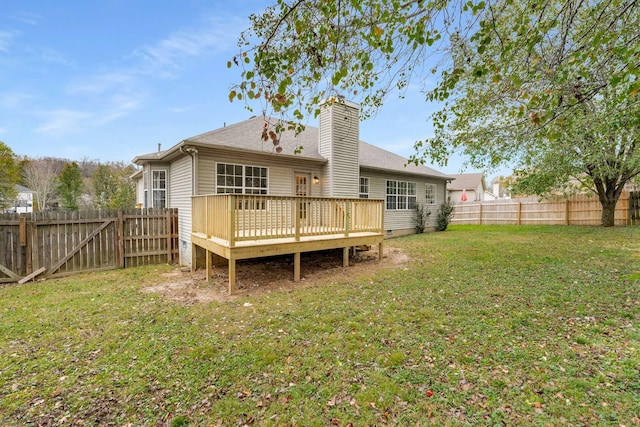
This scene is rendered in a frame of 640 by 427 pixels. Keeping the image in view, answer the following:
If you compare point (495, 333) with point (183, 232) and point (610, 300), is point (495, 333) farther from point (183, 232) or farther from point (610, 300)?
point (183, 232)

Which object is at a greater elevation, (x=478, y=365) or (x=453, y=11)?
(x=453, y=11)

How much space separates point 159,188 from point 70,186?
25.8m

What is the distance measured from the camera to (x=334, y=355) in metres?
3.07

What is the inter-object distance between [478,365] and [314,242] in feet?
13.8

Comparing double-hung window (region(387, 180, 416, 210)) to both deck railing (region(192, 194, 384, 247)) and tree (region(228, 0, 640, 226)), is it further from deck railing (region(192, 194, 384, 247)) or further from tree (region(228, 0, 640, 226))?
tree (region(228, 0, 640, 226))

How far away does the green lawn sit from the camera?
7.42 ft

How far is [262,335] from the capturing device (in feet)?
11.8

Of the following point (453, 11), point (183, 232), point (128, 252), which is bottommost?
point (128, 252)

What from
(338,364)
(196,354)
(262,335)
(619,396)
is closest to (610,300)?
(619,396)

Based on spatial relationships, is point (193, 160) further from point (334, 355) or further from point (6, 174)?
point (6, 174)

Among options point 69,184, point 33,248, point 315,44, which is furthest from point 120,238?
point 69,184

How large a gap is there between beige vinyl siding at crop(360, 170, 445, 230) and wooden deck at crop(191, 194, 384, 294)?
385 cm

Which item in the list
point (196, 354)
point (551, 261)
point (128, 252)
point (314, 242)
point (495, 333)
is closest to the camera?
point (196, 354)

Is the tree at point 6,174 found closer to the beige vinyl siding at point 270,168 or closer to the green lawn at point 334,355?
the green lawn at point 334,355
